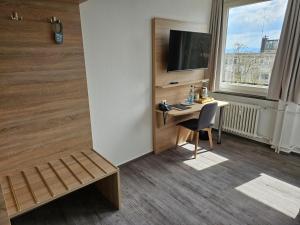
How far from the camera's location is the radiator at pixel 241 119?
131 inches

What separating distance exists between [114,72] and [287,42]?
2306 mm

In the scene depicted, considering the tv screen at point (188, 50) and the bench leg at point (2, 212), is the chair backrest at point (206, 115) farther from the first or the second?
the bench leg at point (2, 212)

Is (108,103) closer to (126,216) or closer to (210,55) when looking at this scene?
(126,216)

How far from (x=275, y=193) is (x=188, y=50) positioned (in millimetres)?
2076

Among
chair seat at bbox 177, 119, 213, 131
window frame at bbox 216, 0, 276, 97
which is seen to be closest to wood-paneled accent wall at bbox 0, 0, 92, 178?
chair seat at bbox 177, 119, 213, 131

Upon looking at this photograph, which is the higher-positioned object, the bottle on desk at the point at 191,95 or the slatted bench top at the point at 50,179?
the bottle on desk at the point at 191,95

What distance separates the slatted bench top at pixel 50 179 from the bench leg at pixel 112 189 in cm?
13

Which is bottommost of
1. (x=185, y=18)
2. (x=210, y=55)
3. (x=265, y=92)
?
(x=265, y=92)

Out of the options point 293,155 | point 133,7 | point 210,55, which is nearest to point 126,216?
point 133,7

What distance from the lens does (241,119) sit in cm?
348

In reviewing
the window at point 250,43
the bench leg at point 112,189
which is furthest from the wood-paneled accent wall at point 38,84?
the window at point 250,43

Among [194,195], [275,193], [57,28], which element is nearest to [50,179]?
[57,28]

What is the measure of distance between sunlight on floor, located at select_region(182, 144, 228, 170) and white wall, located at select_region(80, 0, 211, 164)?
0.69m

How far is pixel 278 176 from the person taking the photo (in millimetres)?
2547
